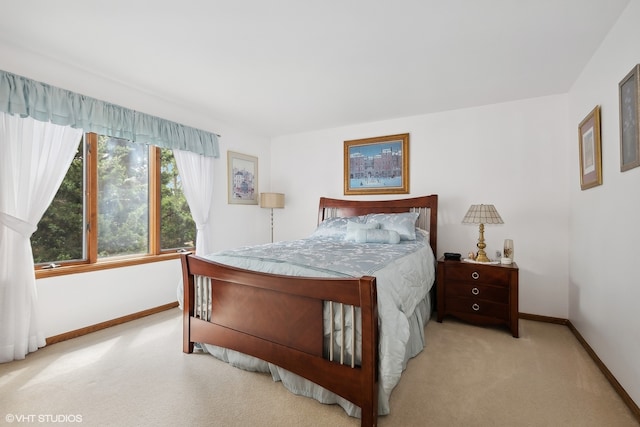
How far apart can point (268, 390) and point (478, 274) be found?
2292mm

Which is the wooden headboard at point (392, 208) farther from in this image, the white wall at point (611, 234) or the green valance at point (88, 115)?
the green valance at point (88, 115)

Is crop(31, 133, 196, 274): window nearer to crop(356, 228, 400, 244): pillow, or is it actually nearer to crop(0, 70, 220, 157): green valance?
crop(0, 70, 220, 157): green valance

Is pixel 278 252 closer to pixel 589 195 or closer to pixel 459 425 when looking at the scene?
pixel 459 425

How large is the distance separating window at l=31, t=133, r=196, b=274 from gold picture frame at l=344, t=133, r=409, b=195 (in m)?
2.35

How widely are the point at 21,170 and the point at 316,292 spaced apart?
2649 mm

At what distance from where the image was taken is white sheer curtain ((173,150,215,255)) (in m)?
3.74

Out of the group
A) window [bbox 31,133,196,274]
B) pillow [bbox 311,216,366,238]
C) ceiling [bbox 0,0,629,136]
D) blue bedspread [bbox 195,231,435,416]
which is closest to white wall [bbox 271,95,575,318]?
ceiling [bbox 0,0,629,136]

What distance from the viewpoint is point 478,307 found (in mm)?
3023

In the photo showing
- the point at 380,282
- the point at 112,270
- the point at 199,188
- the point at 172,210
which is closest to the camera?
the point at 380,282

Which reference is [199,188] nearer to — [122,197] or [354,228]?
[122,197]

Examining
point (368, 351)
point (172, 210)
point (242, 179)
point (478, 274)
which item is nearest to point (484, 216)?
point (478, 274)

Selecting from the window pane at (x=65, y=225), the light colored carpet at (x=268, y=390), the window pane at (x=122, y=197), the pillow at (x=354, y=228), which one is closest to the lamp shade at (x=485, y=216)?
the pillow at (x=354, y=228)

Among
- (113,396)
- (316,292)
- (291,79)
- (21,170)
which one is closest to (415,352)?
(316,292)

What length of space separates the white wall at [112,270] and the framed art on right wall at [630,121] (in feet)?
13.4
